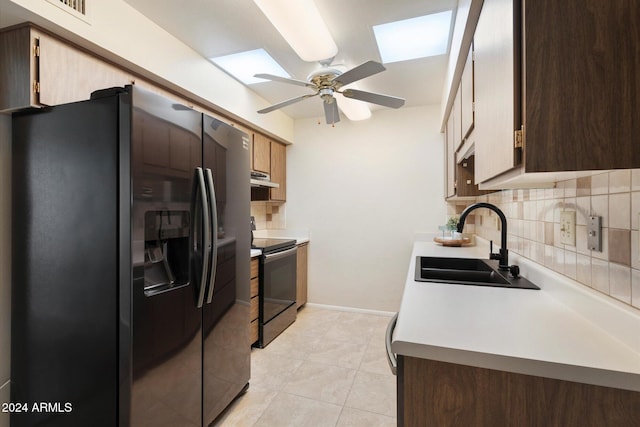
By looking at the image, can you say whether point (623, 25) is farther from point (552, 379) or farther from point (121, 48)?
point (121, 48)

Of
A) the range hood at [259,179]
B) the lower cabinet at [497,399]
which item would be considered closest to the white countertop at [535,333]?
the lower cabinet at [497,399]

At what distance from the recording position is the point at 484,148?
110 cm

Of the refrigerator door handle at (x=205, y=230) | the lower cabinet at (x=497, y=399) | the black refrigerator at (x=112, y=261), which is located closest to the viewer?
the lower cabinet at (x=497, y=399)

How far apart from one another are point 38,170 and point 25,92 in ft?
1.12

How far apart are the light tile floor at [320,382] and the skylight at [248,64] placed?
236 cm

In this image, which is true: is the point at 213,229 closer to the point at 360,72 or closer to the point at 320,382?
the point at 360,72

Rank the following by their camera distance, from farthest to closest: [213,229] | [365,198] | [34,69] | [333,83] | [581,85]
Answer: [365,198] < [333,83] < [213,229] < [34,69] < [581,85]

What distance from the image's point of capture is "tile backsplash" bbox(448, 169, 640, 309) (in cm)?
76

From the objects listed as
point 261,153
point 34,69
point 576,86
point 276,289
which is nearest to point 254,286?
point 276,289

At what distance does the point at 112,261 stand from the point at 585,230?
5.65 ft

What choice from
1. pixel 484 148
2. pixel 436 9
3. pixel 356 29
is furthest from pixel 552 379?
pixel 356 29

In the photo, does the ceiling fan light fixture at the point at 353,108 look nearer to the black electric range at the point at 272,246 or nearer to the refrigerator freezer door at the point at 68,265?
the black electric range at the point at 272,246

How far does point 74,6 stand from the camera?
138 cm

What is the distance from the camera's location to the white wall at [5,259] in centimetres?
138
